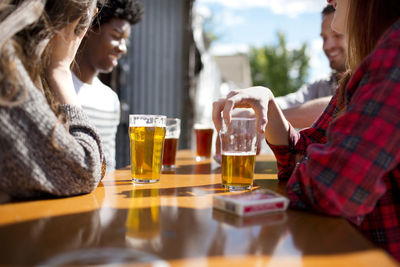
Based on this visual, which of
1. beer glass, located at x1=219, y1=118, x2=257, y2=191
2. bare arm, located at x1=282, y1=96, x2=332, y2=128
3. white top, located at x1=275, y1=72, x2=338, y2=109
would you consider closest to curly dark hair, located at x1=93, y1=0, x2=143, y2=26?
white top, located at x1=275, y1=72, x2=338, y2=109

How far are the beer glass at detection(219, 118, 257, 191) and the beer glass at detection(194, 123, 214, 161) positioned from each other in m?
0.90

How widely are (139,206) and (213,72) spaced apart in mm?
6569

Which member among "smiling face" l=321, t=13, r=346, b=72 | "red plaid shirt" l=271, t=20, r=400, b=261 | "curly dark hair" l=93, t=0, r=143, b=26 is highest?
"curly dark hair" l=93, t=0, r=143, b=26

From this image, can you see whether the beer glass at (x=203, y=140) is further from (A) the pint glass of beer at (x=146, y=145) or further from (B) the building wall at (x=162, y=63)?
(B) the building wall at (x=162, y=63)

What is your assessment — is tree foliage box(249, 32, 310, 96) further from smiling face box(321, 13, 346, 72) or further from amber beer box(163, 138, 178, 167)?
amber beer box(163, 138, 178, 167)

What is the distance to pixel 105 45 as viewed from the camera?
277 centimetres

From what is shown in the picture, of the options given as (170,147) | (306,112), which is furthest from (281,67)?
(170,147)

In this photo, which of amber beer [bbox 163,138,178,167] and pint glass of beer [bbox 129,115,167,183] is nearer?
pint glass of beer [bbox 129,115,167,183]

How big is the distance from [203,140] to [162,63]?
10.2ft

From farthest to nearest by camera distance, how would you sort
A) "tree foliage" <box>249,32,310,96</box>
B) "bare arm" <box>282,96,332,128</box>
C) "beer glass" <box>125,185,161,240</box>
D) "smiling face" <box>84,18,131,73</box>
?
"tree foliage" <box>249,32,310,96</box>
"smiling face" <box>84,18,131,73</box>
"bare arm" <box>282,96,332,128</box>
"beer glass" <box>125,185,161,240</box>

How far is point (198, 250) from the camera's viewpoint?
1.90 feet

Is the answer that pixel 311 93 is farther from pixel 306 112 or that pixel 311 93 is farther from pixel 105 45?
pixel 105 45

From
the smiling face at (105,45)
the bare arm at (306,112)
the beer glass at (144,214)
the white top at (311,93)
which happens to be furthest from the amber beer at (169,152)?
the white top at (311,93)

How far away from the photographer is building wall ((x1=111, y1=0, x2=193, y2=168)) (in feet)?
15.6
